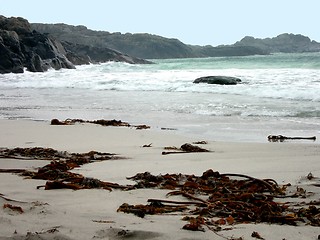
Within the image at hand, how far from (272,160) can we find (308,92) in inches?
345

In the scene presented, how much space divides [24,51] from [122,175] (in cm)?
3858

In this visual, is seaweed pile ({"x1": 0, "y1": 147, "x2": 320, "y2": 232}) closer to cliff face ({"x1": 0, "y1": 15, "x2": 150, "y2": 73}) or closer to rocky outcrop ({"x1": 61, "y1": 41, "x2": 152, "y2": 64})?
cliff face ({"x1": 0, "y1": 15, "x2": 150, "y2": 73})

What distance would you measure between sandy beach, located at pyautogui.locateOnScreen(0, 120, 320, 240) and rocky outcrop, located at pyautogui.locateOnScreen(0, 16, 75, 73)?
29.1 m

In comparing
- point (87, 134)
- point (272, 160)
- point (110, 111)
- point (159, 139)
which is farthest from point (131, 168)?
point (110, 111)

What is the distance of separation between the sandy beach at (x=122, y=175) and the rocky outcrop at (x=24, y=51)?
29.1 metres

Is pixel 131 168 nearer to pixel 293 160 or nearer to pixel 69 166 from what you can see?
pixel 69 166

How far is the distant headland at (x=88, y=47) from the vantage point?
127 feet

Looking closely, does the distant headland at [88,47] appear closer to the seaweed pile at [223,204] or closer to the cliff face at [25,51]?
the cliff face at [25,51]

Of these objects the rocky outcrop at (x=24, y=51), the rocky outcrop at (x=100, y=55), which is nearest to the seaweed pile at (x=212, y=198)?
the rocky outcrop at (x=24, y=51)

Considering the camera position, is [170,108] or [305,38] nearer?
[170,108]

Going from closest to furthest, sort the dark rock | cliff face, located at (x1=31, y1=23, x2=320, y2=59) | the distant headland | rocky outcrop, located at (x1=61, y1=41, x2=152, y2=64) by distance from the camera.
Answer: the dark rock → the distant headland → rocky outcrop, located at (x1=61, y1=41, x2=152, y2=64) → cliff face, located at (x1=31, y1=23, x2=320, y2=59)

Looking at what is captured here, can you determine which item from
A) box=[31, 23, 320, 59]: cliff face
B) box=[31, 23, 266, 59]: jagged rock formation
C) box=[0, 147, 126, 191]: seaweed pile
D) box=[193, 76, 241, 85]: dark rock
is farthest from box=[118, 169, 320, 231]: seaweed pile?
box=[31, 23, 266, 59]: jagged rock formation

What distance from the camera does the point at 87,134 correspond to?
7.86 metres

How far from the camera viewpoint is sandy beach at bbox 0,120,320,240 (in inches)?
100
